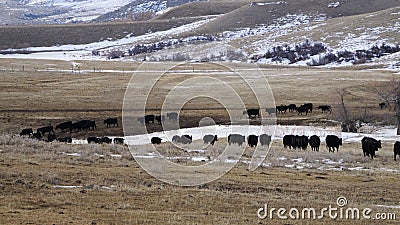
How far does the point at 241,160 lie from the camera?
2631 centimetres

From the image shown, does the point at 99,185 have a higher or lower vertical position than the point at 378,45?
lower

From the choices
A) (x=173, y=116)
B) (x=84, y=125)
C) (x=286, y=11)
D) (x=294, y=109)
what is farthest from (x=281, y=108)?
(x=286, y=11)

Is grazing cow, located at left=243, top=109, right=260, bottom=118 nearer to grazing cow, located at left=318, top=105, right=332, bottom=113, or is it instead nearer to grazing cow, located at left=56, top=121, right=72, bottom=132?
grazing cow, located at left=318, top=105, right=332, bottom=113

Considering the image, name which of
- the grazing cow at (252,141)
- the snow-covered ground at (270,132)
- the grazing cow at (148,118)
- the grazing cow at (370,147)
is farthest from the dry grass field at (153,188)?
the snow-covered ground at (270,132)

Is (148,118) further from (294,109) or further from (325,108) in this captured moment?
(325,108)

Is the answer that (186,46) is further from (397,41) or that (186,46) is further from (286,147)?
(286,147)

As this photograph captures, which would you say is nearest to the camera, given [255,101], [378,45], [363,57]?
[255,101]

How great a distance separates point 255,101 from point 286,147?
24092 mm

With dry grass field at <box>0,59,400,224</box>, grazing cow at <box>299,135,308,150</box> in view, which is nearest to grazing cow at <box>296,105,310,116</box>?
dry grass field at <box>0,59,400,224</box>

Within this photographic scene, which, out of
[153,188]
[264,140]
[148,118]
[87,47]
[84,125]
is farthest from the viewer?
[87,47]

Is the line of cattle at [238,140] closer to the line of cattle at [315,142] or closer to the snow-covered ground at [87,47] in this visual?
the line of cattle at [315,142]

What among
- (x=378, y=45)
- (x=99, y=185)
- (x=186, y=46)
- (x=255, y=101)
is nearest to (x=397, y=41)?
(x=378, y=45)

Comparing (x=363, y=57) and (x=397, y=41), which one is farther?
(x=397, y=41)

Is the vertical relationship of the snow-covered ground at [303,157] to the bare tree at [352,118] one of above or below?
below
